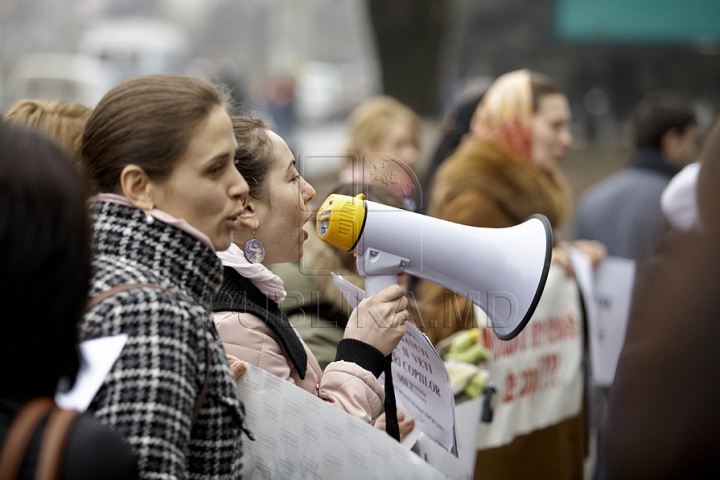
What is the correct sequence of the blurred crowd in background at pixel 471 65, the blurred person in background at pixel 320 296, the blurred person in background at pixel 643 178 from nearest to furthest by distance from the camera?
the blurred person in background at pixel 320 296
the blurred person in background at pixel 643 178
the blurred crowd in background at pixel 471 65

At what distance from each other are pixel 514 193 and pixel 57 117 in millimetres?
1831

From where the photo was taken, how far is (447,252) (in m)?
1.91

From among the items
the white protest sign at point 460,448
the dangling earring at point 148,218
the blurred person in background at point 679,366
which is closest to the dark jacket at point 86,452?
the dangling earring at point 148,218

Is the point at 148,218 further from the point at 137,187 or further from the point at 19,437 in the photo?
the point at 19,437

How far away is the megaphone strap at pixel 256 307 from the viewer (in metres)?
1.83

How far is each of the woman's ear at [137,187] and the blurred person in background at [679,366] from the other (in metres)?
0.98

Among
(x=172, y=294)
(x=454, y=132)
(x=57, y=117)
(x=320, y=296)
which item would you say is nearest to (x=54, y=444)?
(x=172, y=294)

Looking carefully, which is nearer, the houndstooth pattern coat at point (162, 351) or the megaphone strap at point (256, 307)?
the houndstooth pattern coat at point (162, 351)

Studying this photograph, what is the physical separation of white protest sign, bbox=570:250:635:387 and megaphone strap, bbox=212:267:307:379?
7.16ft

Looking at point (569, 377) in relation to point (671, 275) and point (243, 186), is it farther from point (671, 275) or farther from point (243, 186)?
point (243, 186)

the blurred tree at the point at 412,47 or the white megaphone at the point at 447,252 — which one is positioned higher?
the white megaphone at the point at 447,252

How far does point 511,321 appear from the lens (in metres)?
1.98

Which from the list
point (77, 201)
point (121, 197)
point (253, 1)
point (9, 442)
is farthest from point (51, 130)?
point (253, 1)

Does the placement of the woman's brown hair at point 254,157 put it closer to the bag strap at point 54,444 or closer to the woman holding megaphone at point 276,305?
the woman holding megaphone at point 276,305
